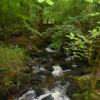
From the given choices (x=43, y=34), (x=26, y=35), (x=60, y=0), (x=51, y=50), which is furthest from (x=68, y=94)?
(x=60, y=0)

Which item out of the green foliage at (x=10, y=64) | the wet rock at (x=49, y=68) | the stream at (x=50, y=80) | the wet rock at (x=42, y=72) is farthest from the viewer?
the wet rock at (x=49, y=68)

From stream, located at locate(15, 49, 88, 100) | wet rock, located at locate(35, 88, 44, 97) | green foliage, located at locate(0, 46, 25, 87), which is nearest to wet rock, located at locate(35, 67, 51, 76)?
stream, located at locate(15, 49, 88, 100)

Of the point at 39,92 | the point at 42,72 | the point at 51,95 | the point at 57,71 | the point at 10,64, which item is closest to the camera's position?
the point at 51,95

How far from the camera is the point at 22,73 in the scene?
12305 millimetres

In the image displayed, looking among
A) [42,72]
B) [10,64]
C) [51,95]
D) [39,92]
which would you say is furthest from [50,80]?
[10,64]

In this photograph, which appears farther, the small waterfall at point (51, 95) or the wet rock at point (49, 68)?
the wet rock at point (49, 68)

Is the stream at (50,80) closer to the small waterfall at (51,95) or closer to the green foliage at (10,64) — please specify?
the small waterfall at (51,95)

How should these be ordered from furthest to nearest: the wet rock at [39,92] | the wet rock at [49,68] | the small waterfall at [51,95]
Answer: the wet rock at [49,68], the wet rock at [39,92], the small waterfall at [51,95]

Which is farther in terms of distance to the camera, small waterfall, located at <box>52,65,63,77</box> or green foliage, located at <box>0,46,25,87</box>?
small waterfall, located at <box>52,65,63,77</box>

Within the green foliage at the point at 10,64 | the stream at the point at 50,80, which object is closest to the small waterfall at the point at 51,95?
the stream at the point at 50,80

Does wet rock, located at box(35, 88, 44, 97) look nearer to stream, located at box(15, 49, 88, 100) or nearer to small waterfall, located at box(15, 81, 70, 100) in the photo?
stream, located at box(15, 49, 88, 100)

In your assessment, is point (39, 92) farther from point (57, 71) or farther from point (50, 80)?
point (57, 71)

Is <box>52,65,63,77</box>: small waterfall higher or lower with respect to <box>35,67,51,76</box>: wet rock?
lower

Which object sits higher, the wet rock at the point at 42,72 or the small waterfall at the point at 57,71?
the wet rock at the point at 42,72
